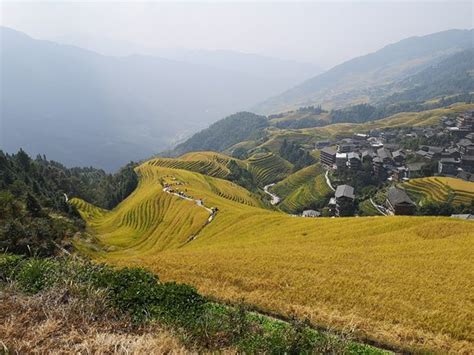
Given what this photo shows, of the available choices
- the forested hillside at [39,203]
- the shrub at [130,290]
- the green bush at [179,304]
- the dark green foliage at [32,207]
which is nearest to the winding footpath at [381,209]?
the forested hillside at [39,203]

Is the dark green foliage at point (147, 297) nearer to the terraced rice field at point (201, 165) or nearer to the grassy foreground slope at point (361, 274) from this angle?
the grassy foreground slope at point (361, 274)

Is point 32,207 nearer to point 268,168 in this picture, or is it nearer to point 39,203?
point 39,203

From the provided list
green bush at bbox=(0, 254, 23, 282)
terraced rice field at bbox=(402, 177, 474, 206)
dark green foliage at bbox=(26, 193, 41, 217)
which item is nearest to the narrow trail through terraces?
dark green foliage at bbox=(26, 193, 41, 217)

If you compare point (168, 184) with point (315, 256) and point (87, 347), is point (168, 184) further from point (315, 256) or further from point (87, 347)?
point (87, 347)

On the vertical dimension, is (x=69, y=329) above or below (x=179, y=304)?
above

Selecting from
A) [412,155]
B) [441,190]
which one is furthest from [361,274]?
[412,155]

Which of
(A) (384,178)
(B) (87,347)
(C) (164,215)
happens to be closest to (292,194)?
(A) (384,178)
